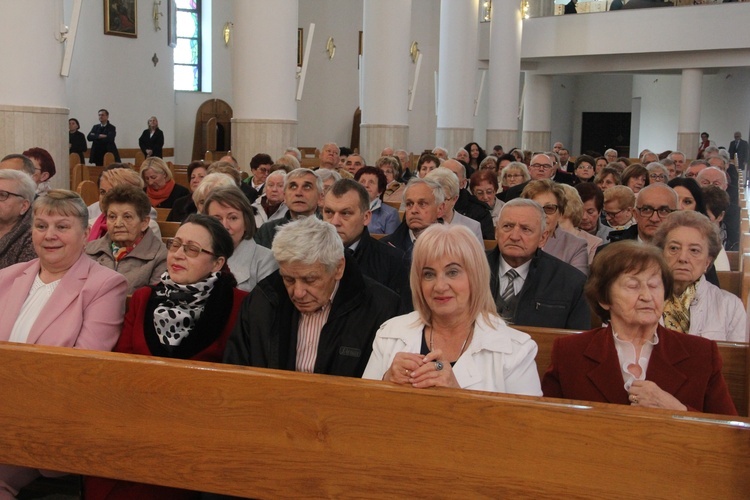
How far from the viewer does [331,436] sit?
236 cm

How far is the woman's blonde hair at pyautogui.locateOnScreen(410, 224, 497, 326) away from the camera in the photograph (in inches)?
109

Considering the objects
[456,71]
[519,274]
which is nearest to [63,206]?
[519,274]

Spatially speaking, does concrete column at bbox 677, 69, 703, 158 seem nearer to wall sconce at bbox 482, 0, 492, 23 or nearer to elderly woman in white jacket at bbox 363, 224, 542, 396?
wall sconce at bbox 482, 0, 492, 23

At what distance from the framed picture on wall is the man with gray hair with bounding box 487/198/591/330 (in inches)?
590

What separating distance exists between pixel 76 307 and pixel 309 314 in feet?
3.06

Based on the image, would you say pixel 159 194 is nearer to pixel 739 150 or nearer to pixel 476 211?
pixel 476 211

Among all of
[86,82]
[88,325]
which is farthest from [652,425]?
[86,82]

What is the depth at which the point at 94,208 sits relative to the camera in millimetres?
6203

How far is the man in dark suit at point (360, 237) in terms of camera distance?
4.39m

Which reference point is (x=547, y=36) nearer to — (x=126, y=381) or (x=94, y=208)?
(x=94, y=208)

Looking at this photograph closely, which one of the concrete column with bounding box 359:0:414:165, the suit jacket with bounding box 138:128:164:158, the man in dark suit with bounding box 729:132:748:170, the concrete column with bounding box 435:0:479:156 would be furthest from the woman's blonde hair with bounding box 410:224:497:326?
the man in dark suit with bounding box 729:132:748:170

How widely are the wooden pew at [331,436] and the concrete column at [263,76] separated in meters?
8.51

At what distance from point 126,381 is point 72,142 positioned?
1386 cm

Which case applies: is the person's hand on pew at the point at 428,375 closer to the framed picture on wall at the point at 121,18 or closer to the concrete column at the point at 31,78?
the concrete column at the point at 31,78
